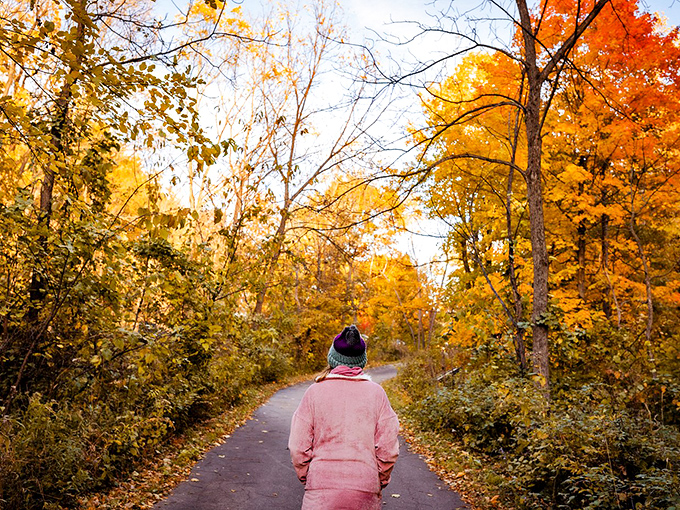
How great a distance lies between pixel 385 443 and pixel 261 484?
482cm

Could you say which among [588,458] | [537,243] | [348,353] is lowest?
[588,458]

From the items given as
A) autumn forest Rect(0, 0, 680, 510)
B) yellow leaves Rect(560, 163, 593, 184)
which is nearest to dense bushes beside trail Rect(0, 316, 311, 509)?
autumn forest Rect(0, 0, 680, 510)

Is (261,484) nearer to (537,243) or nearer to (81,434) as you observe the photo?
(81,434)

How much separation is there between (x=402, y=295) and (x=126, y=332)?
26.8 m

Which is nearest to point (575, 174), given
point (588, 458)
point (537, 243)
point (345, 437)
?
point (537, 243)

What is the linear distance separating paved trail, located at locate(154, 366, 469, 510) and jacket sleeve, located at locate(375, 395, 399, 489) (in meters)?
3.76

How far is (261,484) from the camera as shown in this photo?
7.31 m

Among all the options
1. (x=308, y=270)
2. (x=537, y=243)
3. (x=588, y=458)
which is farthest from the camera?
(x=308, y=270)

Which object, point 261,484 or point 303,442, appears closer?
point 303,442

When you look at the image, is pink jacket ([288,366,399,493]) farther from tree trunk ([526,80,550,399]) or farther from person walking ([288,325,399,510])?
tree trunk ([526,80,550,399])

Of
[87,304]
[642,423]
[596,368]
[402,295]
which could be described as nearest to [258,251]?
[87,304]

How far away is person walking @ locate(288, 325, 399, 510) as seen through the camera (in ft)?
9.96

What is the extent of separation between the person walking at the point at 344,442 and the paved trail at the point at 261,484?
12.1 ft

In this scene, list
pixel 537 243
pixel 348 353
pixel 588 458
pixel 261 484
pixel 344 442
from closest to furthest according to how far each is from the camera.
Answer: pixel 344 442 < pixel 348 353 < pixel 588 458 < pixel 261 484 < pixel 537 243
